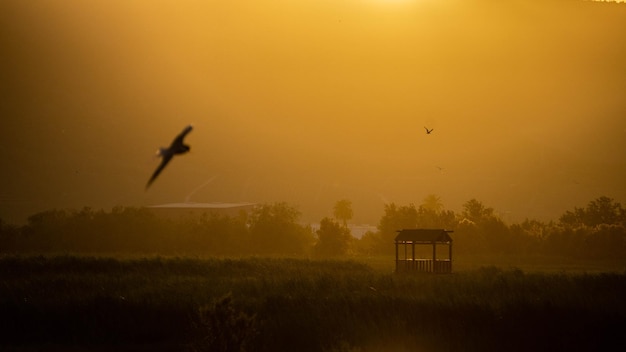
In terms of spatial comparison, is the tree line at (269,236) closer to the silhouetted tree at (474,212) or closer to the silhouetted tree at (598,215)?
the silhouetted tree at (474,212)

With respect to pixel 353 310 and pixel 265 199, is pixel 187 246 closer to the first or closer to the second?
pixel 353 310

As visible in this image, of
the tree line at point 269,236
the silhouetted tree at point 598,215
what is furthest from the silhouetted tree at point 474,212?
the silhouetted tree at point 598,215

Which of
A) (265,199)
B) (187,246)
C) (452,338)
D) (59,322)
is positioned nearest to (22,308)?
(59,322)

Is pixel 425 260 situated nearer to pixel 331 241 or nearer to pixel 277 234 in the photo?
pixel 331 241

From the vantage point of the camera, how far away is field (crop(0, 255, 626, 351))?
91.5 ft

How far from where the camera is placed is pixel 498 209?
18388cm

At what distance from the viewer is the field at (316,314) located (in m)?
27.9

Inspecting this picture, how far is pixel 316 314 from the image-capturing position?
3003 cm

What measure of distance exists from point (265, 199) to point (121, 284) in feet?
473


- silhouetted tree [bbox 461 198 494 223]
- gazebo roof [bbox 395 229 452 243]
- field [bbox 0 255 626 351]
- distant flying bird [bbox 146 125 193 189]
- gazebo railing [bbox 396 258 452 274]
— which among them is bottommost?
field [bbox 0 255 626 351]

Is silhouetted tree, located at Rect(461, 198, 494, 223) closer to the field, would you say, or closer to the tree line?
the tree line

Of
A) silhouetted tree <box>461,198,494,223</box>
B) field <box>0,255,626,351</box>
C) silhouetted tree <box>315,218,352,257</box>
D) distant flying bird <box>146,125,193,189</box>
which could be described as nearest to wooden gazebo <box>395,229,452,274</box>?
field <box>0,255,626,351</box>

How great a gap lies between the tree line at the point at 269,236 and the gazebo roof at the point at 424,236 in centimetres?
2245

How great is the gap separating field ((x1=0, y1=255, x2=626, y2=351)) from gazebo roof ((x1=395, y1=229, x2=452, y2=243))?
343 inches
